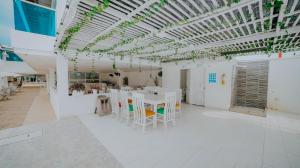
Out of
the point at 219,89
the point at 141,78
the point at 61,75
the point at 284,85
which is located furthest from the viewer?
the point at 141,78

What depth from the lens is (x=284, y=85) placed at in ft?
18.6

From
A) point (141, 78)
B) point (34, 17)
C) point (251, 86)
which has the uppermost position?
point (34, 17)

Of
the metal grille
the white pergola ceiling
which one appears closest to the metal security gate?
the metal grille

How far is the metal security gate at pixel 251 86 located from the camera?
6.35 metres

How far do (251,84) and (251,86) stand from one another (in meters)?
0.10

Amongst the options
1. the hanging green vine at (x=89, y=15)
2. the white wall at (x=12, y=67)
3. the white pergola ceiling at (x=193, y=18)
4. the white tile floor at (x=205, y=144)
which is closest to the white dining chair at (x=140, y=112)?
the white tile floor at (x=205, y=144)

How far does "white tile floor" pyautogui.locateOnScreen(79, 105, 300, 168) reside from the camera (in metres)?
2.27

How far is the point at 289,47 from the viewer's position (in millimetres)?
4539

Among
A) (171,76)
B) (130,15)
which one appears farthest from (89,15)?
(171,76)

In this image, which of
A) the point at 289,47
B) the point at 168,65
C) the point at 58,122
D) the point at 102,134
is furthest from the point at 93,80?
the point at 289,47

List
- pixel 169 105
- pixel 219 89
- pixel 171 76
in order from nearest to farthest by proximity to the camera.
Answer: pixel 169 105 < pixel 219 89 < pixel 171 76

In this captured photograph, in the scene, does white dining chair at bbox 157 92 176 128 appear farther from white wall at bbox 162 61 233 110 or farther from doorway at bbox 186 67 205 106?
doorway at bbox 186 67 205 106

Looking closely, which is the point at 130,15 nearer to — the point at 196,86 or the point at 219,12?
the point at 219,12

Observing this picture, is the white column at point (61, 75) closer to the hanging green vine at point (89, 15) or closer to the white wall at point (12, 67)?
the hanging green vine at point (89, 15)
